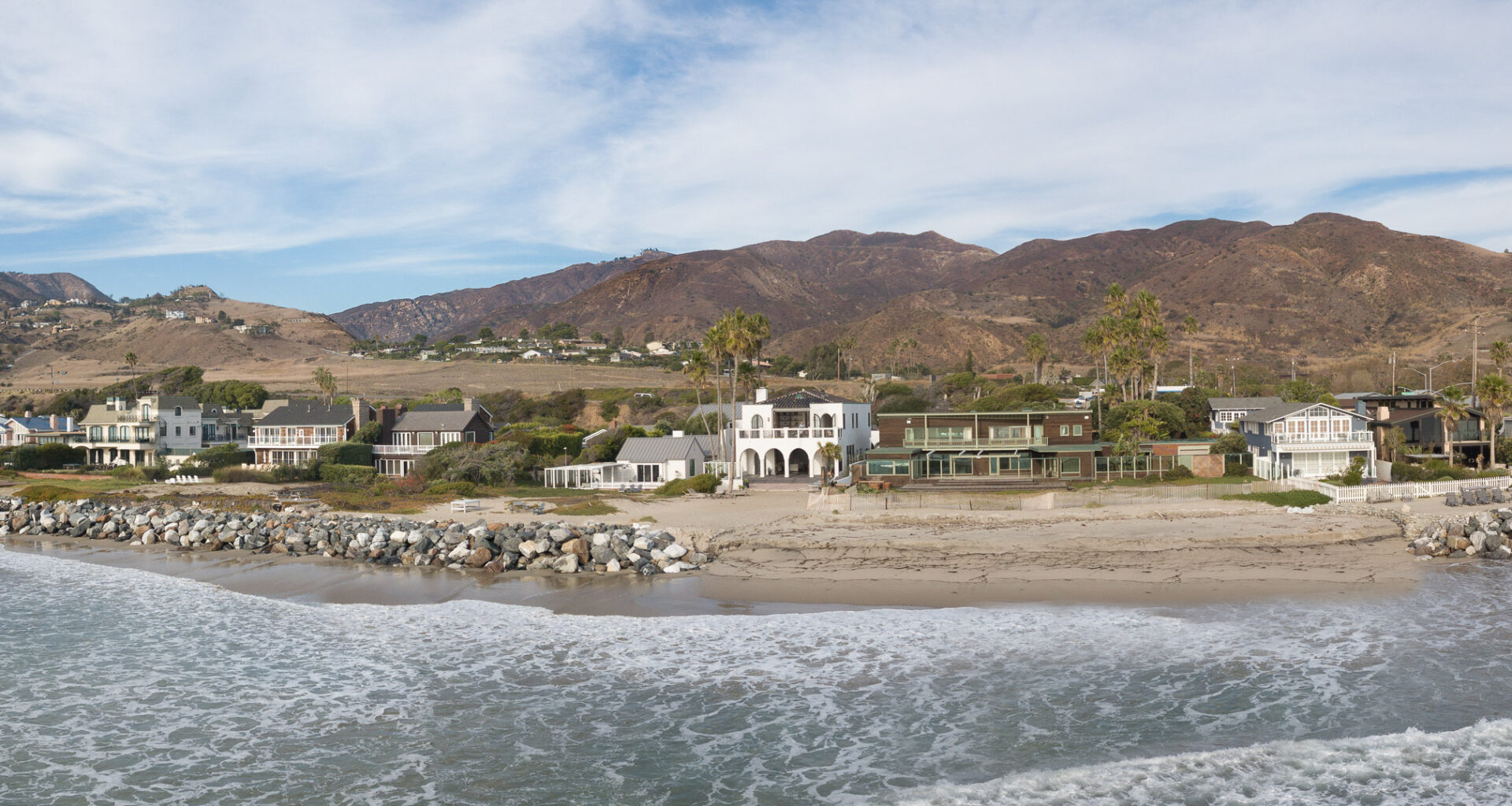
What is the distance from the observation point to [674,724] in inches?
632

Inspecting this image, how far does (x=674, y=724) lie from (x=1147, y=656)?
1001 cm

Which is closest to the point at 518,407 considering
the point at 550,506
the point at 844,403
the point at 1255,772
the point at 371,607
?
the point at 844,403

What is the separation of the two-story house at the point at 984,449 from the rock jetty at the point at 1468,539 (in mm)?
16233

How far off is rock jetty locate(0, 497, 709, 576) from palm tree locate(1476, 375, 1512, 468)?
40.4m

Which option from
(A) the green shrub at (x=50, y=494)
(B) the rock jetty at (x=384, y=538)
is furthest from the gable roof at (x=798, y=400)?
(A) the green shrub at (x=50, y=494)

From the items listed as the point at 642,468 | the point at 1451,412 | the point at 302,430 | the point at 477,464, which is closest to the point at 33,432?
the point at 302,430

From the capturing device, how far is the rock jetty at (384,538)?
30000mm

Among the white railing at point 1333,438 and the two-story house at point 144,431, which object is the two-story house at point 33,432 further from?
the white railing at point 1333,438

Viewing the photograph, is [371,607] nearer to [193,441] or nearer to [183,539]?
[183,539]

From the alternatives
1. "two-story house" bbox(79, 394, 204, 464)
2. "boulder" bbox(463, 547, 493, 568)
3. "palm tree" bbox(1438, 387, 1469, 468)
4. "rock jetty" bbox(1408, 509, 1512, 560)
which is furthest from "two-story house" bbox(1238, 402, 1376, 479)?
"two-story house" bbox(79, 394, 204, 464)

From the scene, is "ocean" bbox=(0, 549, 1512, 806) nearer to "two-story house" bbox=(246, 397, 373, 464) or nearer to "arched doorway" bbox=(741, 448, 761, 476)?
"arched doorway" bbox=(741, 448, 761, 476)

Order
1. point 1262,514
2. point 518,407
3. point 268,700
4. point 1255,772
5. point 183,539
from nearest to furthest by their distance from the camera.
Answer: point 1255,772
point 268,700
point 1262,514
point 183,539
point 518,407

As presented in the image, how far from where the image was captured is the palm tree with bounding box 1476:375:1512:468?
4506 cm

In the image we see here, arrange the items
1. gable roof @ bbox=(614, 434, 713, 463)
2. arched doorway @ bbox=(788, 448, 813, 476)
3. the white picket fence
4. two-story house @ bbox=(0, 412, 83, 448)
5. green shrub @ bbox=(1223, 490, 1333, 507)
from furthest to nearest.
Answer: two-story house @ bbox=(0, 412, 83, 448), arched doorway @ bbox=(788, 448, 813, 476), gable roof @ bbox=(614, 434, 713, 463), the white picket fence, green shrub @ bbox=(1223, 490, 1333, 507)
